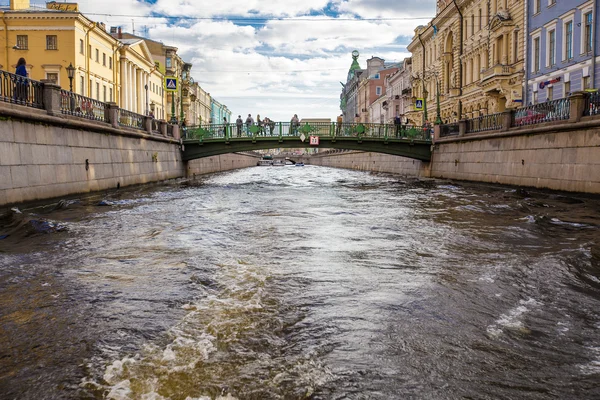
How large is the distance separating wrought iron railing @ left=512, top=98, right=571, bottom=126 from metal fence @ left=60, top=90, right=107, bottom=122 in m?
16.1

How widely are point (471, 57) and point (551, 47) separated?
13716 millimetres

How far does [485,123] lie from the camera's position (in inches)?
1081

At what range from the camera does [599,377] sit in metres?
3.86

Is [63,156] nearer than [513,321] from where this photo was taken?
No

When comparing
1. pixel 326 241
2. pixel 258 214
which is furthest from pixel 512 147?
pixel 326 241

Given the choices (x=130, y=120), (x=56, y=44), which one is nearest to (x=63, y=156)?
(x=130, y=120)

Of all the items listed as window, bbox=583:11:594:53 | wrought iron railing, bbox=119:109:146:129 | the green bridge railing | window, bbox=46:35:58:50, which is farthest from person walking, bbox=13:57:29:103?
window, bbox=46:35:58:50

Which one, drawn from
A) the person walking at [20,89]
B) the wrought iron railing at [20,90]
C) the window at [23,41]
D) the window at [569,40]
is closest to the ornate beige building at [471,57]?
the window at [569,40]

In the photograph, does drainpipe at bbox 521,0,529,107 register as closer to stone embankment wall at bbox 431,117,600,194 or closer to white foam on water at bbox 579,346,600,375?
stone embankment wall at bbox 431,117,600,194

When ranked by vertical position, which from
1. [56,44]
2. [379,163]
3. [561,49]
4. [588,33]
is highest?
[56,44]

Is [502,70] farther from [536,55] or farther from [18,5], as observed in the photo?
[18,5]

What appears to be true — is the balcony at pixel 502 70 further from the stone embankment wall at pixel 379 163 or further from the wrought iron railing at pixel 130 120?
the wrought iron railing at pixel 130 120

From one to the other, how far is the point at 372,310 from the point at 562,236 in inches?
245

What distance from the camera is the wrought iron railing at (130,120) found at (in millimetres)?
24272
